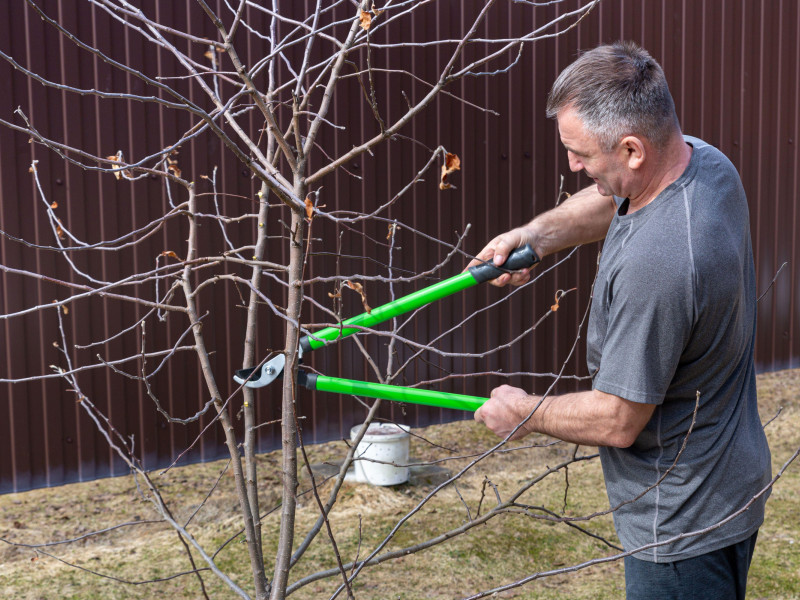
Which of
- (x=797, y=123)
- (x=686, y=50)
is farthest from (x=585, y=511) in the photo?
(x=797, y=123)

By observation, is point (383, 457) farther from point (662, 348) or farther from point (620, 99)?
point (620, 99)

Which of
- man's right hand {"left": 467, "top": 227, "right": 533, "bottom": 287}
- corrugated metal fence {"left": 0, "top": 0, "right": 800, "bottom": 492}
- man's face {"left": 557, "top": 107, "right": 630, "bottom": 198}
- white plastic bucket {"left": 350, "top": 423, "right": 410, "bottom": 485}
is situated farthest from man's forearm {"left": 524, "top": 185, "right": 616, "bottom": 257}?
white plastic bucket {"left": 350, "top": 423, "right": 410, "bottom": 485}

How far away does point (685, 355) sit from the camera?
186 cm

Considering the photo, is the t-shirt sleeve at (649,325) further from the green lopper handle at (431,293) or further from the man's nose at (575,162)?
the green lopper handle at (431,293)

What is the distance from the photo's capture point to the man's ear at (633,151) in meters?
1.84

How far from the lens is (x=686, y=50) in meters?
6.77

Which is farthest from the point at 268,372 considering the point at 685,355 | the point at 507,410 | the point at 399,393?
the point at 685,355

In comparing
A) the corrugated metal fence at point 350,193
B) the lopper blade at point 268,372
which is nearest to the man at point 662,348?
the lopper blade at point 268,372

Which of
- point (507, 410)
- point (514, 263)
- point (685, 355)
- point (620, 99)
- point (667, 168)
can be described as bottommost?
point (507, 410)

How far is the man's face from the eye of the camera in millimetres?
1895

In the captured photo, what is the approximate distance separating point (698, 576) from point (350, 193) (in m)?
3.82

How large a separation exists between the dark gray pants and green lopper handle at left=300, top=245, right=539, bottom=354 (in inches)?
32.3

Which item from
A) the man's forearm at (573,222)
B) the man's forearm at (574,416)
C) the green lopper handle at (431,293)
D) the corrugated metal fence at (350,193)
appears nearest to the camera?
the man's forearm at (574,416)

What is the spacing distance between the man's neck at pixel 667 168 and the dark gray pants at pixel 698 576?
860mm
